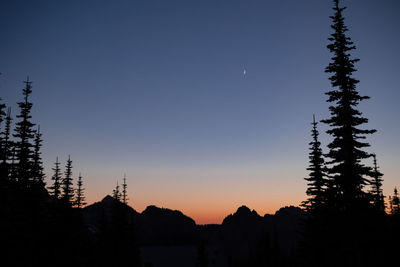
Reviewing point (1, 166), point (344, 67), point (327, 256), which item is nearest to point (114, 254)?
point (1, 166)

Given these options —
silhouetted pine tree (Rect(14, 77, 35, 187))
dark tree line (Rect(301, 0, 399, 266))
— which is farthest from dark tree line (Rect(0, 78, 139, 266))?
dark tree line (Rect(301, 0, 399, 266))

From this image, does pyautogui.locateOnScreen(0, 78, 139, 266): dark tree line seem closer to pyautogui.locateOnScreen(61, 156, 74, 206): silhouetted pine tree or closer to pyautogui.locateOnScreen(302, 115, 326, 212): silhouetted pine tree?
pyautogui.locateOnScreen(61, 156, 74, 206): silhouetted pine tree

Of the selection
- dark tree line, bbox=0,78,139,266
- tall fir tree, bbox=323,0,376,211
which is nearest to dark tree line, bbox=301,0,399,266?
tall fir tree, bbox=323,0,376,211

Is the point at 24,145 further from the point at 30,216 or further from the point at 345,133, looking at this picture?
the point at 345,133

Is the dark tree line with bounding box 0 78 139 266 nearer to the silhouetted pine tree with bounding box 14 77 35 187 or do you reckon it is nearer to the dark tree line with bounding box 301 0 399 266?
the silhouetted pine tree with bounding box 14 77 35 187

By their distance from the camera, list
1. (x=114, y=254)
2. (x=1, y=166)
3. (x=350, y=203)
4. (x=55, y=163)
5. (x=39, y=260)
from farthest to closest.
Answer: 1. (x=55, y=163)
2. (x=114, y=254)
3. (x=39, y=260)
4. (x=1, y=166)
5. (x=350, y=203)

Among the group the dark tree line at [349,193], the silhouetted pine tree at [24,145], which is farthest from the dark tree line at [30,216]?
the dark tree line at [349,193]

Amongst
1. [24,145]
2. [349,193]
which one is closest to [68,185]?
[24,145]

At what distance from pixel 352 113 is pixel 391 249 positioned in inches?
326

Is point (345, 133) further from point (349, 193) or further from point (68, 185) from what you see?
point (68, 185)

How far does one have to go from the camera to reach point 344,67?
19578mm

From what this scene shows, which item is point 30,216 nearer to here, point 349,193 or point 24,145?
point 24,145

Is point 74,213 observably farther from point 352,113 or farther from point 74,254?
point 352,113

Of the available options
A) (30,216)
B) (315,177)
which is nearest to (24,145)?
(30,216)
